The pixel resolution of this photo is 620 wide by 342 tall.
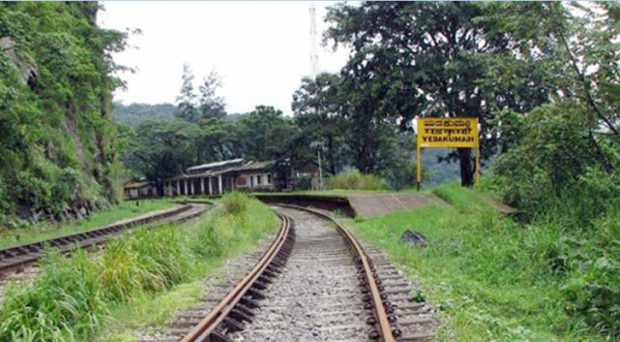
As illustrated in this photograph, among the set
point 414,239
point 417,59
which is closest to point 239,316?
point 414,239

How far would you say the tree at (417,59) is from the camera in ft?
82.1

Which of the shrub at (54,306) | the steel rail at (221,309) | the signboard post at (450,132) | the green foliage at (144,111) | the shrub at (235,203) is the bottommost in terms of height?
the steel rail at (221,309)

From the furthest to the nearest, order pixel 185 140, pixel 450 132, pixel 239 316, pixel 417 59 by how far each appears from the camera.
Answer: pixel 185 140 → pixel 417 59 → pixel 450 132 → pixel 239 316

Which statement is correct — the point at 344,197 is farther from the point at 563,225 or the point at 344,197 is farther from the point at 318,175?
the point at 318,175

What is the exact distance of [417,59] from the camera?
83.8ft

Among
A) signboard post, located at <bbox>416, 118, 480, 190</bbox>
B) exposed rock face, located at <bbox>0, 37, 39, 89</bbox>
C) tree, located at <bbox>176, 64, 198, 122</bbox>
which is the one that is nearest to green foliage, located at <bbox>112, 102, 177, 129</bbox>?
tree, located at <bbox>176, 64, 198, 122</bbox>

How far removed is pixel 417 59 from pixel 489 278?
19.1m

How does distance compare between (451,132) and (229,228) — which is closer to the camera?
(229,228)

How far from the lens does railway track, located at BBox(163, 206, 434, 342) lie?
5160 millimetres

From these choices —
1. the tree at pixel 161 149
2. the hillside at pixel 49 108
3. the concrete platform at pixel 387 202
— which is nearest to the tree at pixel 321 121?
the tree at pixel 161 149

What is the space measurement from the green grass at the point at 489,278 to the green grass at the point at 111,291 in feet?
9.94

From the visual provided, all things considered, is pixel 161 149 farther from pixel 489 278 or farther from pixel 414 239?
pixel 489 278

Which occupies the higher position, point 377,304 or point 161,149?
point 161,149

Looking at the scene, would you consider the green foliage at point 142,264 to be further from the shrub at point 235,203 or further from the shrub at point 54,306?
the shrub at point 235,203
